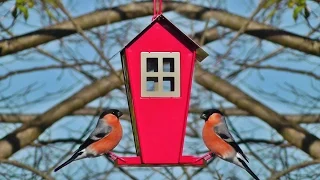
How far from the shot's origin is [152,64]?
4.01m

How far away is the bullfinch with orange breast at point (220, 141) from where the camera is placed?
3.96 meters

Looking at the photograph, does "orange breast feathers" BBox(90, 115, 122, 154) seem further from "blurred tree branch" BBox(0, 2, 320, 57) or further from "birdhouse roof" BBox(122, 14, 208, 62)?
"blurred tree branch" BBox(0, 2, 320, 57)

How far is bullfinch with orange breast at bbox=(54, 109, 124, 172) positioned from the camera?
3969 millimetres

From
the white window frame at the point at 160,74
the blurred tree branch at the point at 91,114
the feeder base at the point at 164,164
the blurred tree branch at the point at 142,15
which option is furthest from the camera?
the blurred tree branch at the point at 91,114

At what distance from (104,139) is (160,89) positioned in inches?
12.5

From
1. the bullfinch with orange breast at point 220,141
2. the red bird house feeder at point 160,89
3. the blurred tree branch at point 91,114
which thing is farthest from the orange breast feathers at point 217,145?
the blurred tree branch at point 91,114

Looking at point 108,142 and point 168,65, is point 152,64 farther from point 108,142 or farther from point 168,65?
point 108,142

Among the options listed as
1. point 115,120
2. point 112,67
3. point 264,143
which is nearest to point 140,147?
Result: point 115,120

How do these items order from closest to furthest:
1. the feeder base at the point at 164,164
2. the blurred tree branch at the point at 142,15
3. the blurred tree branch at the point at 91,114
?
the feeder base at the point at 164,164, the blurred tree branch at the point at 142,15, the blurred tree branch at the point at 91,114

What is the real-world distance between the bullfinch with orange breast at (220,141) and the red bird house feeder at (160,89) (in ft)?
0.46

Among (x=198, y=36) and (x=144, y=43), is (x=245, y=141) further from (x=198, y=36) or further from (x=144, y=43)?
(x=144, y=43)

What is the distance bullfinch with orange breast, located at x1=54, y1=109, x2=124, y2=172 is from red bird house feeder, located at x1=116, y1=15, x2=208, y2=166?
89 mm

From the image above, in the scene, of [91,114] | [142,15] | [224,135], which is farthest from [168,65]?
[91,114]

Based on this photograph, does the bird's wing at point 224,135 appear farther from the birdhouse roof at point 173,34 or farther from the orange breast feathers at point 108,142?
the orange breast feathers at point 108,142
